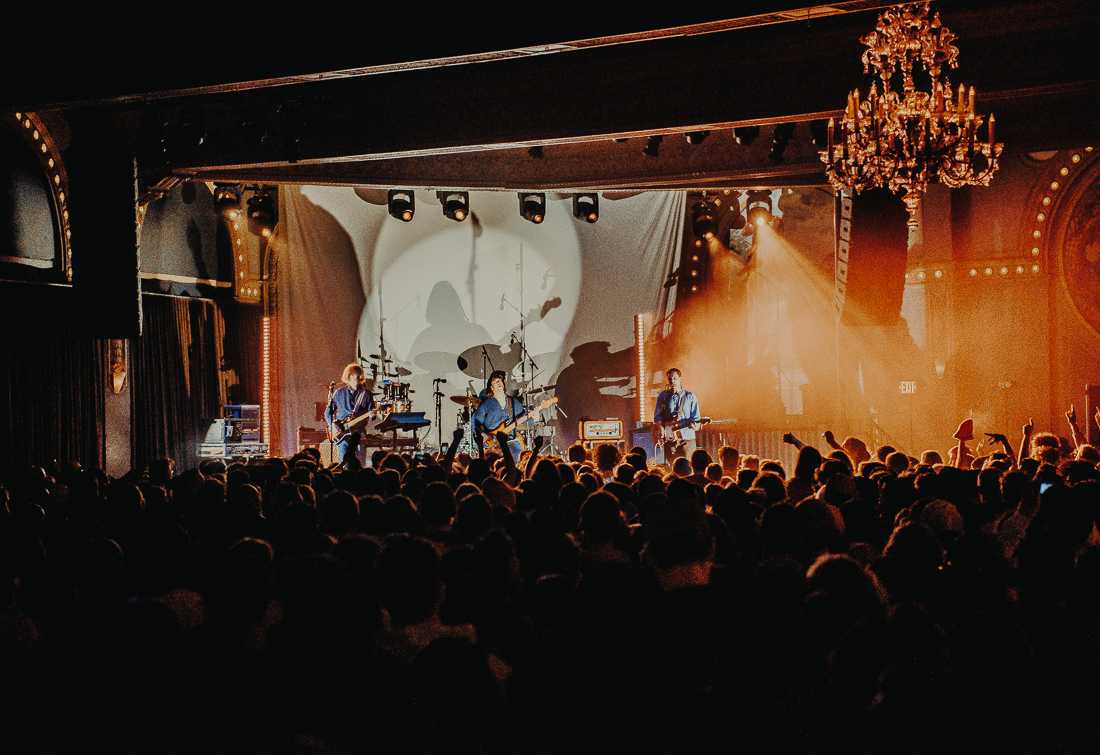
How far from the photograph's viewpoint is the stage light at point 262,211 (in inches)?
569

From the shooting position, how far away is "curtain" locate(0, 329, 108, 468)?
1127cm

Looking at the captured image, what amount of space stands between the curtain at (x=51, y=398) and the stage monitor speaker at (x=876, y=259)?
8.04 metres

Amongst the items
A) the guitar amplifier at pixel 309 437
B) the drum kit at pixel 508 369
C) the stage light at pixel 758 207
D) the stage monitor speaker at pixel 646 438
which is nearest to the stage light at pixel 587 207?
the stage light at pixel 758 207

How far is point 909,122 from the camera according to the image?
7.76m

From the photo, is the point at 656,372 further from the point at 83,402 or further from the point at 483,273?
the point at 83,402

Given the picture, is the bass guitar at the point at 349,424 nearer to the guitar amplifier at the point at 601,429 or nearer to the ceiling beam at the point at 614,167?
the guitar amplifier at the point at 601,429

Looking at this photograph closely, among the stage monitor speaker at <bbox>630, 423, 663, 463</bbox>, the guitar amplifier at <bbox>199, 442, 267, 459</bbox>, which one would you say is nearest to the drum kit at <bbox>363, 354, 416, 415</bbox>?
the guitar amplifier at <bbox>199, 442, 267, 459</bbox>

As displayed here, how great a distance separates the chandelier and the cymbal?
10.5 meters

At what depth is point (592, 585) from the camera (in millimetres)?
2988

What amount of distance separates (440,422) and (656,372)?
3865 mm

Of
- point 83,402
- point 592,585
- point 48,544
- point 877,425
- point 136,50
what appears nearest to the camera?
point 592,585

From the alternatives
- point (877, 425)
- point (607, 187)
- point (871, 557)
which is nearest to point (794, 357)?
point (877, 425)

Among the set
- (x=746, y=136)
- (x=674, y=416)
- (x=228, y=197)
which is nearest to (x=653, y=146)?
(x=746, y=136)

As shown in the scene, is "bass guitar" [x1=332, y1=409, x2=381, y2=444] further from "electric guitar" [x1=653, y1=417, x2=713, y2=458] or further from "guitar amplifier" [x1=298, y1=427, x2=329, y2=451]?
"electric guitar" [x1=653, y1=417, x2=713, y2=458]
